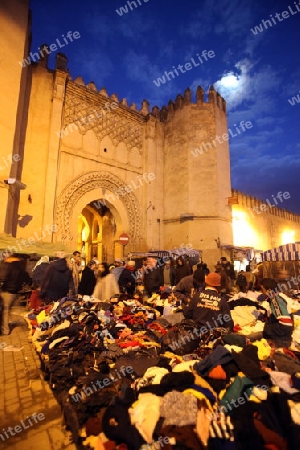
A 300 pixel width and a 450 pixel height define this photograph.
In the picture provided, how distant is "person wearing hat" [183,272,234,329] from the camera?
392 centimetres

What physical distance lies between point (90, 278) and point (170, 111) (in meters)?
14.3

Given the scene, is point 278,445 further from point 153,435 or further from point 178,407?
point 153,435

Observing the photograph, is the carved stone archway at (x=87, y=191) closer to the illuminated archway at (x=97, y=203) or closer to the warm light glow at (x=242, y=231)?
the illuminated archway at (x=97, y=203)

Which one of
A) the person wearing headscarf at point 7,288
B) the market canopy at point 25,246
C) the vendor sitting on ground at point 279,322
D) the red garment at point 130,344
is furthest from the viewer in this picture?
the market canopy at point 25,246

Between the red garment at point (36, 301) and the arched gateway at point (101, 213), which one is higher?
the arched gateway at point (101, 213)

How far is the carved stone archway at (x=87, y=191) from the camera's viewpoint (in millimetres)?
11750

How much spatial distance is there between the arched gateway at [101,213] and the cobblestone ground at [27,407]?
26.2 ft

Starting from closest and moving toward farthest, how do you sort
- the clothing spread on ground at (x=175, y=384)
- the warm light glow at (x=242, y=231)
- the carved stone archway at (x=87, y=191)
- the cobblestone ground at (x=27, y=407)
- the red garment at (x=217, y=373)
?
the clothing spread on ground at (x=175, y=384) < the cobblestone ground at (x=27, y=407) < the red garment at (x=217, y=373) < the carved stone archway at (x=87, y=191) < the warm light glow at (x=242, y=231)

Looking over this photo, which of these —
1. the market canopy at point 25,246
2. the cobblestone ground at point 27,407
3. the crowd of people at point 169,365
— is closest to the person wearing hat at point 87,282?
the crowd of people at point 169,365

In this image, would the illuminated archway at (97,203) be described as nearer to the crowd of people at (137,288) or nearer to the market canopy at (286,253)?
the crowd of people at (137,288)

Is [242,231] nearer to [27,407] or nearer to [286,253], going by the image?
[286,253]

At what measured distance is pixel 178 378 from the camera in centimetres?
260

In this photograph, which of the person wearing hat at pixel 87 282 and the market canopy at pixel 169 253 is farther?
the market canopy at pixel 169 253

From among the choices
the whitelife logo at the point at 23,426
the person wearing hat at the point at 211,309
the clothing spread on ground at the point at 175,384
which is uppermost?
the person wearing hat at the point at 211,309
